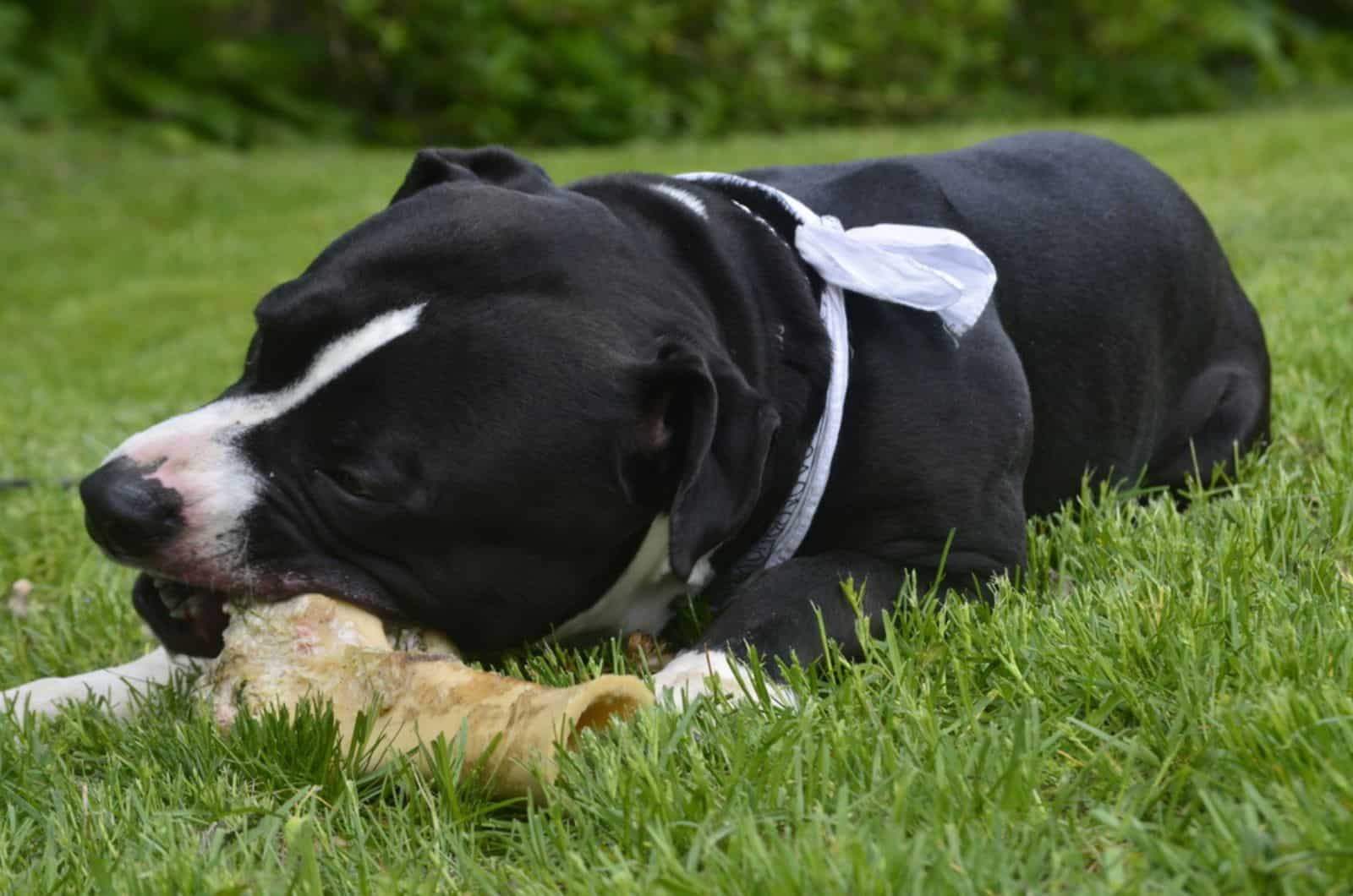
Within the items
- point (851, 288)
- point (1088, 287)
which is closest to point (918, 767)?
point (851, 288)

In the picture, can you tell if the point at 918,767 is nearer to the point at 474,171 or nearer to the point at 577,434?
the point at 577,434

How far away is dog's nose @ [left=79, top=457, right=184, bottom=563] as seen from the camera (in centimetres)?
250

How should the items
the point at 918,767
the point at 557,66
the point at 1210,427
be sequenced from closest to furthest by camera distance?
the point at 918,767
the point at 1210,427
the point at 557,66

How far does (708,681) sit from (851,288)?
85cm

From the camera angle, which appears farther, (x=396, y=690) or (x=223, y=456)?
(x=223, y=456)

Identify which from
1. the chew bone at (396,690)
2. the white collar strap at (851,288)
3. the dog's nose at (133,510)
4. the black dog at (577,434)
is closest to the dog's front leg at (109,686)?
the black dog at (577,434)

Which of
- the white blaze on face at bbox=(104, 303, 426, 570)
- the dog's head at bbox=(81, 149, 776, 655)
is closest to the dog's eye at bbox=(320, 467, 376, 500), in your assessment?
the dog's head at bbox=(81, 149, 776, 655)

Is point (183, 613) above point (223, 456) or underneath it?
underneath

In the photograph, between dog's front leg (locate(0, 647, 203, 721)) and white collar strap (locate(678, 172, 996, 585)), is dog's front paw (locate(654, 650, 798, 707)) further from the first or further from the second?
dog's front leg (locate(0, 647, 203, 721))

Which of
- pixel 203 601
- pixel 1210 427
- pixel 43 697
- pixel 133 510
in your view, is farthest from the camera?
pixel 1210 427

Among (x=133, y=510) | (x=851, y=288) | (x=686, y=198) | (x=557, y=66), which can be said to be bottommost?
(x=557, y=66)

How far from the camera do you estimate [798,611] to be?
2.68 meters

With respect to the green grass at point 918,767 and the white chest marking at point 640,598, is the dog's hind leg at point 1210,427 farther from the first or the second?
the white chest marking at point 640,598

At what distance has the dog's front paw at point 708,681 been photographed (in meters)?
2.37
